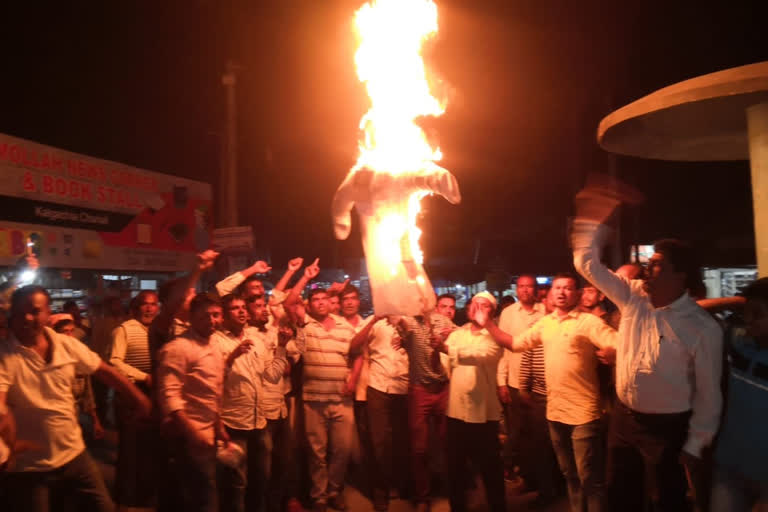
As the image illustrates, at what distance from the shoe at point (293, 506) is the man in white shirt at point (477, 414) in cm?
146

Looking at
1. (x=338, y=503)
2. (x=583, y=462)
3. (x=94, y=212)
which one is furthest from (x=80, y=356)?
(x=94, y=212)

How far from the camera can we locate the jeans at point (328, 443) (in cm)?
584

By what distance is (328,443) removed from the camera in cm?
608

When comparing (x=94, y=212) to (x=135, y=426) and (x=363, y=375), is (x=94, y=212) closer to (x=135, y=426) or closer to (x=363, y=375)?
(x=135, y=426)

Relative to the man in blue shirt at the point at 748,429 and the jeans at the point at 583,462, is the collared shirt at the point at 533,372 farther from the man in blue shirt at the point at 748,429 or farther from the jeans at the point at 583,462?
the man in blue shirt at the point at 748,429

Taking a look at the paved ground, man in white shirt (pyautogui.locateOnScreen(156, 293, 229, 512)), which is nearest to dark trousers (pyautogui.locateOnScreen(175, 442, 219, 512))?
man in white shirt (pyautogui.locateOnScreen(156, 293, 229, 512))

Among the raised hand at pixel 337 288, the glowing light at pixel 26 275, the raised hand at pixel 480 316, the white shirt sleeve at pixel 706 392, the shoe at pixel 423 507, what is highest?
the glowing light at pixel 26 275

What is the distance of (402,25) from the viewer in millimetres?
4871

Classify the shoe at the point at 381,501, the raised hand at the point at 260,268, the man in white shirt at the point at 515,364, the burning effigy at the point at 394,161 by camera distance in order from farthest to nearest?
1. the man in white shirt at the point at 515,364
2. the raised hand at the point at 260,268
3. the shoe at the point at 381,501
4. the burning effigy at the point at 394,161

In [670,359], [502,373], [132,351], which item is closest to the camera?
[670,359]

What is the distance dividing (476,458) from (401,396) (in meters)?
1.16

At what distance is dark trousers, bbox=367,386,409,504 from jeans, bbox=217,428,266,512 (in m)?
1.19

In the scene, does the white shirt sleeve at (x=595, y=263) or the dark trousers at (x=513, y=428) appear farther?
the dark trousers at (x=513, y=428)

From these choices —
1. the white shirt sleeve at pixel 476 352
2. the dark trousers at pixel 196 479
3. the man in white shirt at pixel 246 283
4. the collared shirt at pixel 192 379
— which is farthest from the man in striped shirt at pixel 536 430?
the dark trousers at pixel 196 479
